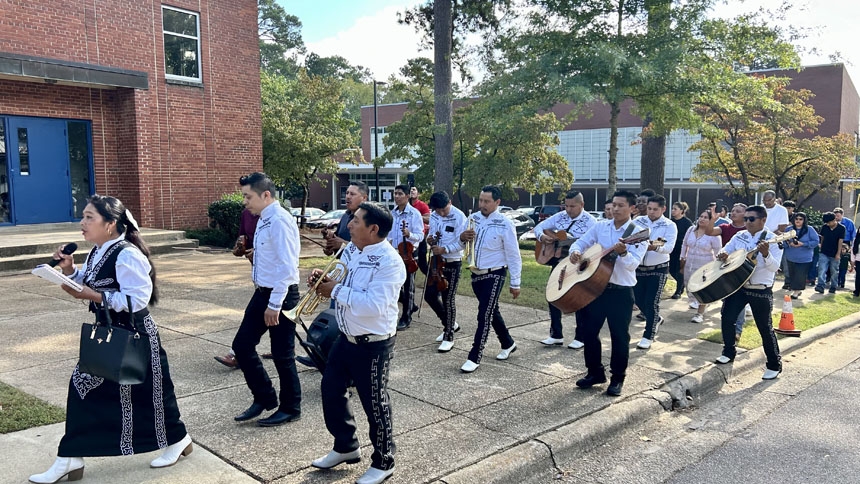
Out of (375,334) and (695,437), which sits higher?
(375,334)

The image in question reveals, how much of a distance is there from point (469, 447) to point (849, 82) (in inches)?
1523

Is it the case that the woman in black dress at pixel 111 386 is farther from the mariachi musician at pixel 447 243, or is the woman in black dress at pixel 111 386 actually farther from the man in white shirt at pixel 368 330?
the mariachi musician at pixel 447 243

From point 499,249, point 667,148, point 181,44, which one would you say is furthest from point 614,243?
point 667,148

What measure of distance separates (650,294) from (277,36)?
61396 millimetres

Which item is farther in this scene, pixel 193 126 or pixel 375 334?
pixel 193 126

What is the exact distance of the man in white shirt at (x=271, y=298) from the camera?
447 cm

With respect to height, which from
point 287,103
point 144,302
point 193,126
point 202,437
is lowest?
point 202,437

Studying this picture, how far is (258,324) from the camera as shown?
4.55 metres


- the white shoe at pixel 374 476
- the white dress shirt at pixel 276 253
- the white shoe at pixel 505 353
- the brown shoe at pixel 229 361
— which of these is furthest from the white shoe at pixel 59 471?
the white shoe at pixel 505 353

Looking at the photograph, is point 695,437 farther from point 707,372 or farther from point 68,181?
point 68,181

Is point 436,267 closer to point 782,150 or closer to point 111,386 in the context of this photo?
point 111,386

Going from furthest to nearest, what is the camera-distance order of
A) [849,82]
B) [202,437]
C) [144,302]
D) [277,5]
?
[277,5] < [849,82] < [202,437] < [144,302]

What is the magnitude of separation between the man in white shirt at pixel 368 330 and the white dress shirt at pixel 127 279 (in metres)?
1.01

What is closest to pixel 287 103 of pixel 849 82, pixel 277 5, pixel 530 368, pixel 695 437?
pixel 530 368
